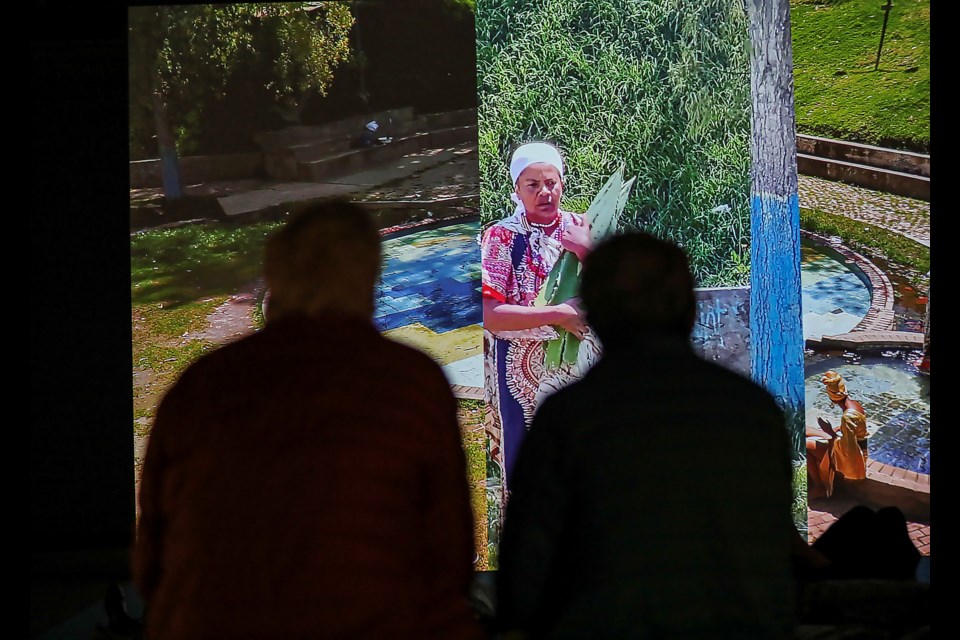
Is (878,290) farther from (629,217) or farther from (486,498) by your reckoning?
(486,498)

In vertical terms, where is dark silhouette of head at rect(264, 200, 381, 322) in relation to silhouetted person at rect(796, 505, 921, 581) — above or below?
above

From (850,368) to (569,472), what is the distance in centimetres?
433

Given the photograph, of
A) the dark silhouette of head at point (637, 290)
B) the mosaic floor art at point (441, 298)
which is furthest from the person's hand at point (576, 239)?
the dark silhouette of head at point (637, 290)

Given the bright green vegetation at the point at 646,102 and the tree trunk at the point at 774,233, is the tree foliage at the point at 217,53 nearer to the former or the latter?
the bright green vegetation at the point at 646,102

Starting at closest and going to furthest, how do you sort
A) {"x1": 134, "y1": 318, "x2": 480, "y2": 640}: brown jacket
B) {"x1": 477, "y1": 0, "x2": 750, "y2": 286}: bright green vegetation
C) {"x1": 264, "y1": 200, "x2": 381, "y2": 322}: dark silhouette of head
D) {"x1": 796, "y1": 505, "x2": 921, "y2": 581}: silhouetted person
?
{"x1": 134, "y1": 318, "x2": 480, "y2": 640}: brown jacket, {"x1": 264, "y1": 200, "x2": 381, "y2": 322}: dark silhouette of head, {"x1": 796, "y1": 505, "x2": 921, "y2": 581}: silhouetted person, {"x1": 477, "y1": 0, "x2": 750, "y2": 286}: bright green vegetation

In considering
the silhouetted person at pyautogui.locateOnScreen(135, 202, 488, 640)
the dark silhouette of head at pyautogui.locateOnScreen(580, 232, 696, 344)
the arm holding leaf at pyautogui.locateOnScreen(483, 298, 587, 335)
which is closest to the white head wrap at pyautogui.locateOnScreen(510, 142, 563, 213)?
the arm holding leaf at pyautogui.locateOnScreen(483, 298, 587, 335)

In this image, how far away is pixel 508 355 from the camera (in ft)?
17.9

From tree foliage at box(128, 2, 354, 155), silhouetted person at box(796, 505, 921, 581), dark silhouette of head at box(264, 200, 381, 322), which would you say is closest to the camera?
dark silhouette of head at box(264, 200, 381, 322)

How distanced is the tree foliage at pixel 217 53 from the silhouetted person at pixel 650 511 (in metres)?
4.32

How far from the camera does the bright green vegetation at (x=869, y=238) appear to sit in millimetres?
5629

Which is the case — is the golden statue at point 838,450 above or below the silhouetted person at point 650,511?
below

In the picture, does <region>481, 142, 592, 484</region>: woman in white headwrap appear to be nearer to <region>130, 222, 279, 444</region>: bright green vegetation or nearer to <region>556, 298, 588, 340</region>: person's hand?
<region>556, 298, 588, 340</region>: person's hand

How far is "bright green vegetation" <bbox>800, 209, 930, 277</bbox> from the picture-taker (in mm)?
5629

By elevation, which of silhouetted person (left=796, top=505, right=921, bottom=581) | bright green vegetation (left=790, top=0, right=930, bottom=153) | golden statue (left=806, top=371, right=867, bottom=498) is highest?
bright green vegetation (left=790, top=0, right=930, bottom=153)
